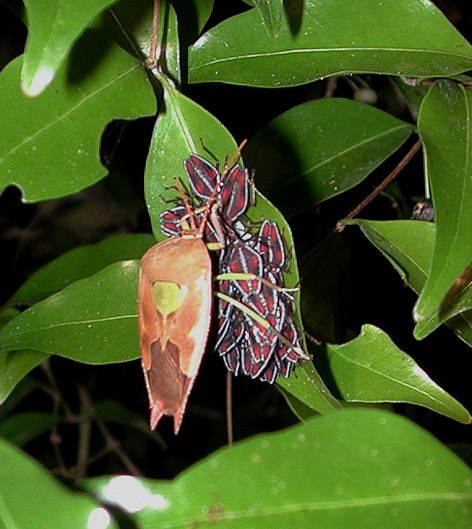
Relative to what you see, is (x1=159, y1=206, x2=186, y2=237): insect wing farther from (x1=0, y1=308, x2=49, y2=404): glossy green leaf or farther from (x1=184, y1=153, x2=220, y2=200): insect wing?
(x1=0, y1=308, x2=49, y2=404): glossy green leaf

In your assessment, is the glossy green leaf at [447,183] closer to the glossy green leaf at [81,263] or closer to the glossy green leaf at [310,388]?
the glossy green leaf at [310,388]

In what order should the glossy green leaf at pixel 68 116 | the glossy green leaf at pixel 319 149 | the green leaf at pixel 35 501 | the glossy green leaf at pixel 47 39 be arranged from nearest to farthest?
1. the green leaf at pixel 35 501
2. the glossy green leaf at pixel 47 39
3. the glossy green leaf at pixel 68 116
4. the glossy green leaf at pixel 319 149

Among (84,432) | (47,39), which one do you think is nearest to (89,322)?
(47,39)

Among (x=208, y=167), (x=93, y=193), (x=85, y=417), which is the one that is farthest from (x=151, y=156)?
(x=93, y=193)

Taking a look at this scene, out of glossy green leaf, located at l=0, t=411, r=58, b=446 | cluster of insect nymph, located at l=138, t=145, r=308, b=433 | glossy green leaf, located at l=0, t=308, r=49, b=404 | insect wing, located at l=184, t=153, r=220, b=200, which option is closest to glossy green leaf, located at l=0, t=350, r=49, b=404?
glossy green leaf, located at l=0, t=308, r=49, b=404

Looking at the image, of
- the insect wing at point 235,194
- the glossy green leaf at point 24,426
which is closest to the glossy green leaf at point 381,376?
the insect wing at point 235,194

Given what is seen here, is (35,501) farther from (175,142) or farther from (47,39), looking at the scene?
(175,142)
